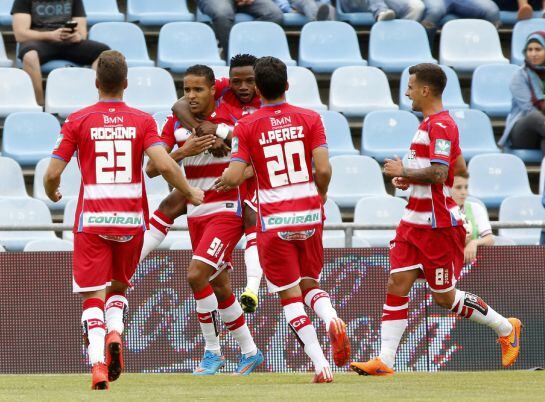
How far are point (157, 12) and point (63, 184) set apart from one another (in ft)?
11.5

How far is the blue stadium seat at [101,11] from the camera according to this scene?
1526 centimetres

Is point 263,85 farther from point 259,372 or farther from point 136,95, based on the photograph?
point 136,95

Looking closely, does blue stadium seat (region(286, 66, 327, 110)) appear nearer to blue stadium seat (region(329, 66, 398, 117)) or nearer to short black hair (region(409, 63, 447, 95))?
blue stadium seat (region(329, 66, 398, 117))

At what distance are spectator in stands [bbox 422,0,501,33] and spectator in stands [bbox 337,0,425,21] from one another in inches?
7.6

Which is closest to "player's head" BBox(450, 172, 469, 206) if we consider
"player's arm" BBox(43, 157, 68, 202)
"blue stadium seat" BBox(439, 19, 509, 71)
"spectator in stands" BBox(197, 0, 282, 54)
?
"player's arm" BBox(43, 157, 68, 202)

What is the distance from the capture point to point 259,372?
1055cm

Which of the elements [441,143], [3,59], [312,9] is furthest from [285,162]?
[312,9]

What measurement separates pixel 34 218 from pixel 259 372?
2827mm

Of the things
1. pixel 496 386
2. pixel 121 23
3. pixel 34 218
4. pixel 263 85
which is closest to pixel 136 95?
pixel 121 23

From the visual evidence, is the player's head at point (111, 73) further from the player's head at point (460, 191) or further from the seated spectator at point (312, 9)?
the seated spectator at point (312, 9)

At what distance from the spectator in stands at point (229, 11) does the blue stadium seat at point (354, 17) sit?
83cm

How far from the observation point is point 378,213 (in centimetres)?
1245

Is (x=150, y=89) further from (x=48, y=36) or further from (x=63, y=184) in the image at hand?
(x=63, y=184)

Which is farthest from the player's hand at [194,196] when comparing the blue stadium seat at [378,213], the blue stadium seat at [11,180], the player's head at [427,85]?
the blue stadium seat at [11,180]
